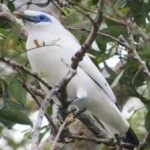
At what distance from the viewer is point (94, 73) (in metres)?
1.86

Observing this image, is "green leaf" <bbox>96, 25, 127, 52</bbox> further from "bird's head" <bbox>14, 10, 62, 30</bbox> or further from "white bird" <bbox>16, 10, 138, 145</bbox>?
"bird's head" <bbox>14, 10, 62, 30</bbox>

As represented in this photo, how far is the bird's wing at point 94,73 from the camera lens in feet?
6.03

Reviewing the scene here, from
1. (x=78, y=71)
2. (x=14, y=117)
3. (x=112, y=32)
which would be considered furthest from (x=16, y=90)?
(x=112, y=32)

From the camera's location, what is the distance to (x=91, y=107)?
1.92 metres

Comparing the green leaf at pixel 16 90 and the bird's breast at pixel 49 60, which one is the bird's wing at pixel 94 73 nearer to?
the bird's breast at pixel 49 60

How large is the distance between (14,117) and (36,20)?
379 mm

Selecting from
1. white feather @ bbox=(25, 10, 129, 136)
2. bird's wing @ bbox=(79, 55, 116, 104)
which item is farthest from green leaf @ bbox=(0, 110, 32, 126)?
bird's wing @ bbox=(79, 55, 116, 104)

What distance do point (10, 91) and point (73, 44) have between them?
25 centimetres

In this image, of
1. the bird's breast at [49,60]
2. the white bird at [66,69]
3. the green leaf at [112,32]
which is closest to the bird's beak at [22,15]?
the white bird at [66,69]

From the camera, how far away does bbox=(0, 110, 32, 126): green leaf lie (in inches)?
64.6

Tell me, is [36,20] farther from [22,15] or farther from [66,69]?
[66,69]

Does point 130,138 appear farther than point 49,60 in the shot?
Yes

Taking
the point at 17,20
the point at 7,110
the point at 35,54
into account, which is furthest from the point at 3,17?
the point at 7,110

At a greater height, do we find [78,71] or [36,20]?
[36,20]
